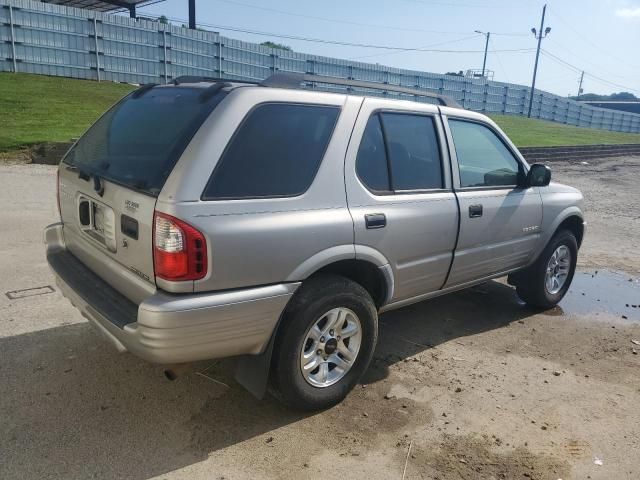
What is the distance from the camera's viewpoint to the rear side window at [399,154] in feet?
10.9

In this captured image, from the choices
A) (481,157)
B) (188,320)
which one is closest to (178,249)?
(188,320)

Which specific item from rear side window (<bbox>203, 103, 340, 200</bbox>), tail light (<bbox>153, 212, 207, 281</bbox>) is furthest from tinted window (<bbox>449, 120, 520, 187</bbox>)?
tail light (<bbox>153, 212, 207, 281</bbox>)

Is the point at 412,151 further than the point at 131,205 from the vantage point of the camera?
Yes

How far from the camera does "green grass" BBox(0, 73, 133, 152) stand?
1212 centimetres

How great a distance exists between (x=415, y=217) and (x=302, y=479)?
178 centimetres

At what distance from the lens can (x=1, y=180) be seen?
9094 millimetres

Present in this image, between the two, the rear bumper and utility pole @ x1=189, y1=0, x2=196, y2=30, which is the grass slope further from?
the rear bumper

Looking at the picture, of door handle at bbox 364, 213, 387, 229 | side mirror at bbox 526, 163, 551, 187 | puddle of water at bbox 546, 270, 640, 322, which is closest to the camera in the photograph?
door handle at bbox 364, 213, 387, 229

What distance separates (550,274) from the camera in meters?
5.16

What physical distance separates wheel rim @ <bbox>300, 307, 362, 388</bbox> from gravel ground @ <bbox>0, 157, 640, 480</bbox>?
0.24m

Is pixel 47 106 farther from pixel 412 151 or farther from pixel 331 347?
pixel 331 347

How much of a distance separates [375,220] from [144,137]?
1460mm

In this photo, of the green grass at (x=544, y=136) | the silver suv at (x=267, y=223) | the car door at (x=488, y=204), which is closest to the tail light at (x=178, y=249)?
the silver suv at (x=267, y=223)

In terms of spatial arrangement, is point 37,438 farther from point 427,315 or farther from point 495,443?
point 427,315
